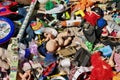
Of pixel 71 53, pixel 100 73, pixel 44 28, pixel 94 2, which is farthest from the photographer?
pixel 94 2

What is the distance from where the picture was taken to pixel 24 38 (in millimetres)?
4297

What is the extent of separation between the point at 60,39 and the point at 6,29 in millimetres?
549

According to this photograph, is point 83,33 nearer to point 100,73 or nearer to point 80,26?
point 80,26

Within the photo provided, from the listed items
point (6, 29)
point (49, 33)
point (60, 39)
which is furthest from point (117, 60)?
point (6, 29)

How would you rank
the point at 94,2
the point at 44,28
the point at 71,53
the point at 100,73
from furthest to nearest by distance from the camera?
the point at 94,2
the point at 44,28
the point at 71,53
the point at 100,73

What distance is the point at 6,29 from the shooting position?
14.3ft

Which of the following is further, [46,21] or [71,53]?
[46,21]

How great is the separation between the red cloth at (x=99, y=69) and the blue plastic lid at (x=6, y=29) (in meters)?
0.85

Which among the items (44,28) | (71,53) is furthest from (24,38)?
(71,53)

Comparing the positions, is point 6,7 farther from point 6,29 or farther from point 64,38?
point 64,38

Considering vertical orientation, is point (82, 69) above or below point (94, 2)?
below

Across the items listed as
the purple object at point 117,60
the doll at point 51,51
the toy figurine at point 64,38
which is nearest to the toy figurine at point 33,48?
the doll at point 51,51

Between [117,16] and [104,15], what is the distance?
139mm

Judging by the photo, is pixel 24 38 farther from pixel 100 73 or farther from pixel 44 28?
pixel 100 73
